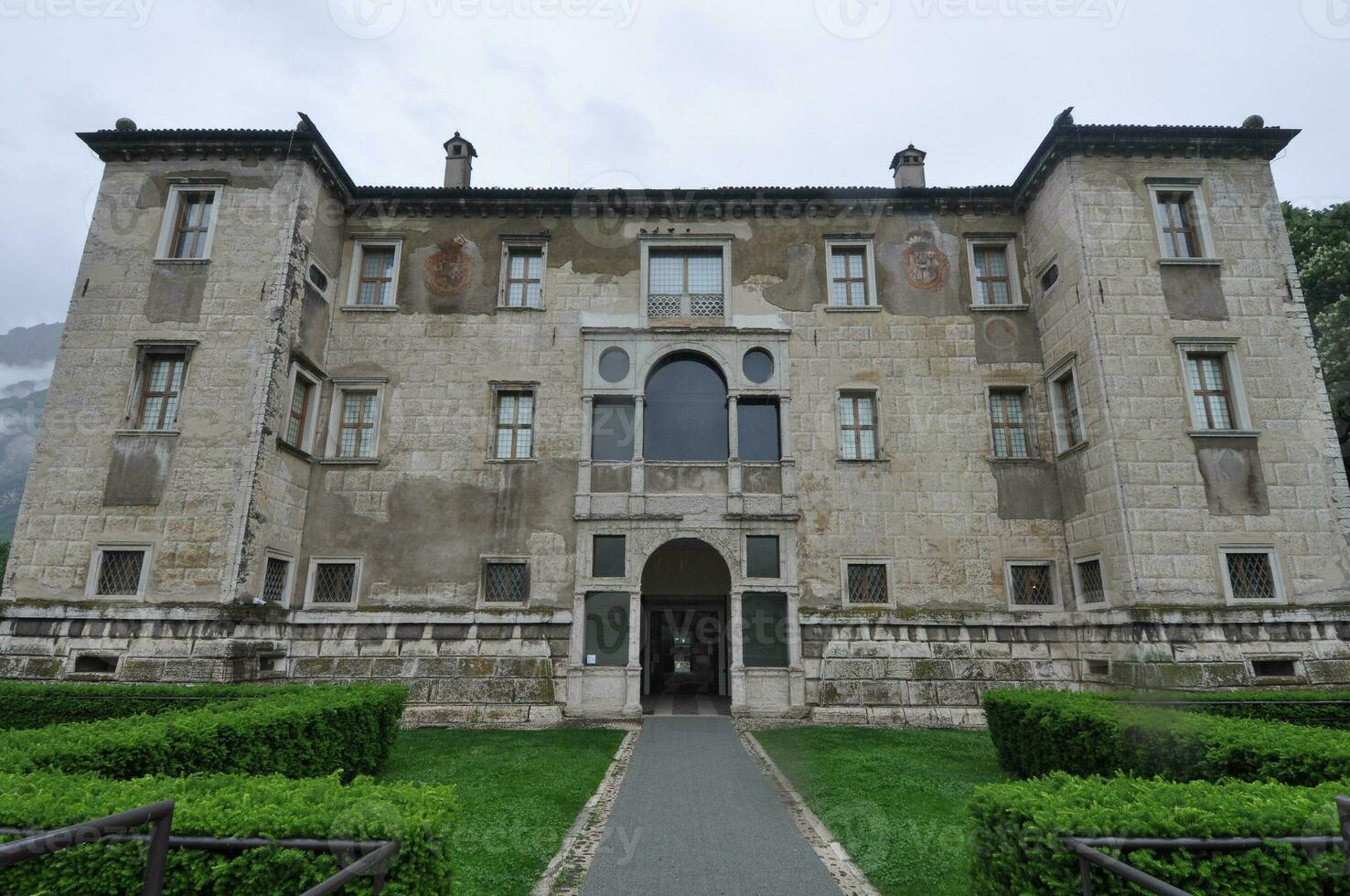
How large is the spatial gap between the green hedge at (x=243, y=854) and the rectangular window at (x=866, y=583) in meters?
14.2

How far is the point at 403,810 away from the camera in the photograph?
4.54 meters

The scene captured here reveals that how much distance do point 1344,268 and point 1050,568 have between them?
17318 millimetres

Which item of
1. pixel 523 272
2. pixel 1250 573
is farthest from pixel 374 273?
pixel 1250 573

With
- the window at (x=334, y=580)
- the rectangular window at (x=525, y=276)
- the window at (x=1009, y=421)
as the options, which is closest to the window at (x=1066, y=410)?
the window at (x=1009, y=421)

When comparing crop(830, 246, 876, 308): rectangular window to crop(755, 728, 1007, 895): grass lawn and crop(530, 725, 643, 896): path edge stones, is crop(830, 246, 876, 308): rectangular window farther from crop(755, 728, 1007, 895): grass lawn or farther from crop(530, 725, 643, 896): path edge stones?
crop(530, 725, 643, 896): path edge stones

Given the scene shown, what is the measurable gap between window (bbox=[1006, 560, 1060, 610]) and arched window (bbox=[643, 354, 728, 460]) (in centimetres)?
802

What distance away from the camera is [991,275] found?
19.6 meters

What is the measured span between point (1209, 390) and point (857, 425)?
8136 millimetres

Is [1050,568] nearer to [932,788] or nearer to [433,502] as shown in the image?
[932,788]

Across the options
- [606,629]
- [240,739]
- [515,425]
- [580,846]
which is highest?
[515,425]

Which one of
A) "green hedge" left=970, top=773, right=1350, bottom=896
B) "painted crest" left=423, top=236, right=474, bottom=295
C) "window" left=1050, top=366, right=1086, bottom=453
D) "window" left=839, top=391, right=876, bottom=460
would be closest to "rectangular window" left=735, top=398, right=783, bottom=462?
"window" left=839, top=391, right=876, bottom=460

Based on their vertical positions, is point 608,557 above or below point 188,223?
below

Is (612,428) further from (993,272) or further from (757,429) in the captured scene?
(993,272)

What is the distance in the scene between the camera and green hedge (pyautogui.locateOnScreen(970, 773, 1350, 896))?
4.07 meters
